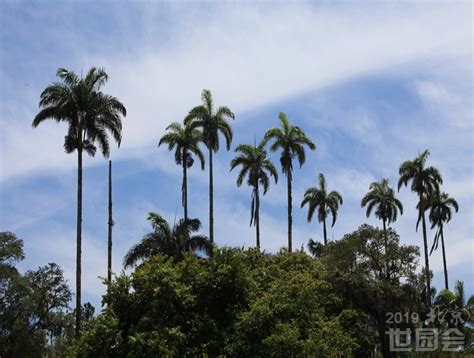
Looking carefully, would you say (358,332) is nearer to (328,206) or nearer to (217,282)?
(217,282)

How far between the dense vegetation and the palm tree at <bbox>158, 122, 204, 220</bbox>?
0.26 feet

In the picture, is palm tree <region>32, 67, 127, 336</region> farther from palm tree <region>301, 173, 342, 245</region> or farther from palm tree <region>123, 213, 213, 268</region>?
palm tree <region>301, 173, 342, 245</region>

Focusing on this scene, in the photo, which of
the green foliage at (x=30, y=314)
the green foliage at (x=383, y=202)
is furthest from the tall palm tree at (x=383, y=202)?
the green foliage at (x=30, y=314)

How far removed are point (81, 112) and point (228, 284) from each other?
18.0m

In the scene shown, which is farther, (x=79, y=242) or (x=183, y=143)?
(x=183, y=143)

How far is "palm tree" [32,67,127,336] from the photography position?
35.1 m

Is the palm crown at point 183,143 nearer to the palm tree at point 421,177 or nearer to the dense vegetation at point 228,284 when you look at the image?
the dense vegetation at point 228,284

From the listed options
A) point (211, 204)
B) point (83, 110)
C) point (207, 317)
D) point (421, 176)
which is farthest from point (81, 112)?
point (421, 176)

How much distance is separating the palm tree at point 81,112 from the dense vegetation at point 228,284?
0.06 m

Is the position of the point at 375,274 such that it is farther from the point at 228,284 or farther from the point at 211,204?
the point at 228,284

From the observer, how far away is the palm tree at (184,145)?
46719mm

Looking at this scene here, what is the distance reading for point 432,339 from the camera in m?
34.2

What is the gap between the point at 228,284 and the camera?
21.1 metres

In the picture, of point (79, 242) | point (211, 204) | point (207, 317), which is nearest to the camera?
point (207, 317)
